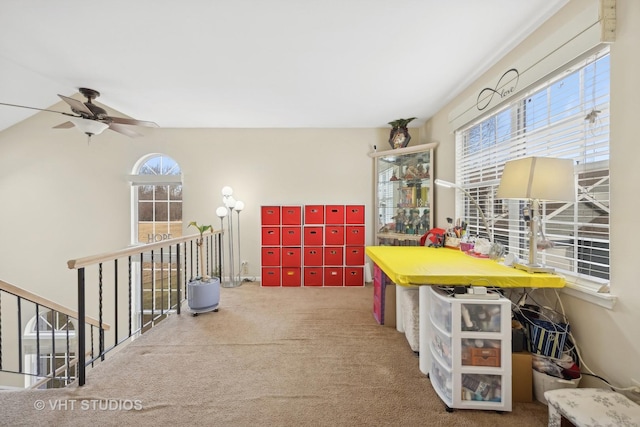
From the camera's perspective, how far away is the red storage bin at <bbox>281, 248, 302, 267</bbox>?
357cm

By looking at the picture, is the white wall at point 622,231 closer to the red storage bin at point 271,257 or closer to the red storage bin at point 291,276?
the red storage bin at point 291,276

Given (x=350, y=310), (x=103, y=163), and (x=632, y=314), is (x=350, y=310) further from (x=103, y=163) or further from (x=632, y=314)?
(x=103, y=163)

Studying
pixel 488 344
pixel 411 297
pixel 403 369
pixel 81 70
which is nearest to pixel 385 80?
pixel 411 297

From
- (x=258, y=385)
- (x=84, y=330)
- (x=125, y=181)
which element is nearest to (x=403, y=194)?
(x=258, y=385)

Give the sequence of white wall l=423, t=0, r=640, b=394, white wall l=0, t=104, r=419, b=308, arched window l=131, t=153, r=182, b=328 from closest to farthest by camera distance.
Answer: white wall l=423, t=0, r=640, b=394
white wall l=0, t=104, r=419, b=308
arched window l=131, t=153, r=182, b=328

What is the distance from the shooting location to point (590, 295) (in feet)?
4.39

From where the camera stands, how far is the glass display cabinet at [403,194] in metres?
3.36

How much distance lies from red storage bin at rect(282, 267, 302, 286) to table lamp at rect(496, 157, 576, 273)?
2.67m

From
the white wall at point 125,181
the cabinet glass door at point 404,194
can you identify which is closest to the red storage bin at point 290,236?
the white wall at point 125,181

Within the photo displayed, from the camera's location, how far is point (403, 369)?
172 centimetres

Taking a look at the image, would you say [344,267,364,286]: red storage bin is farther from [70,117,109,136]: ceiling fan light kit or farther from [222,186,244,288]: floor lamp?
[70,117,109,136]: ceiling fan light kit

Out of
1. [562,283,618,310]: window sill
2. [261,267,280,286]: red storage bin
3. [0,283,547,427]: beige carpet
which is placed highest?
[562,283,618,310]: window sill

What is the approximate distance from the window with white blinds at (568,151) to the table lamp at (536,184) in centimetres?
19

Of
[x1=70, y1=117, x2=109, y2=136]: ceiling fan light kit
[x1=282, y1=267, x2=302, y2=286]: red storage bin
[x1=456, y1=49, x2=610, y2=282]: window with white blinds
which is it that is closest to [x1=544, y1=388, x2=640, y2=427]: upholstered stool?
[x1=456, y1=49, x2=610, y2=282]: window with white blinds
